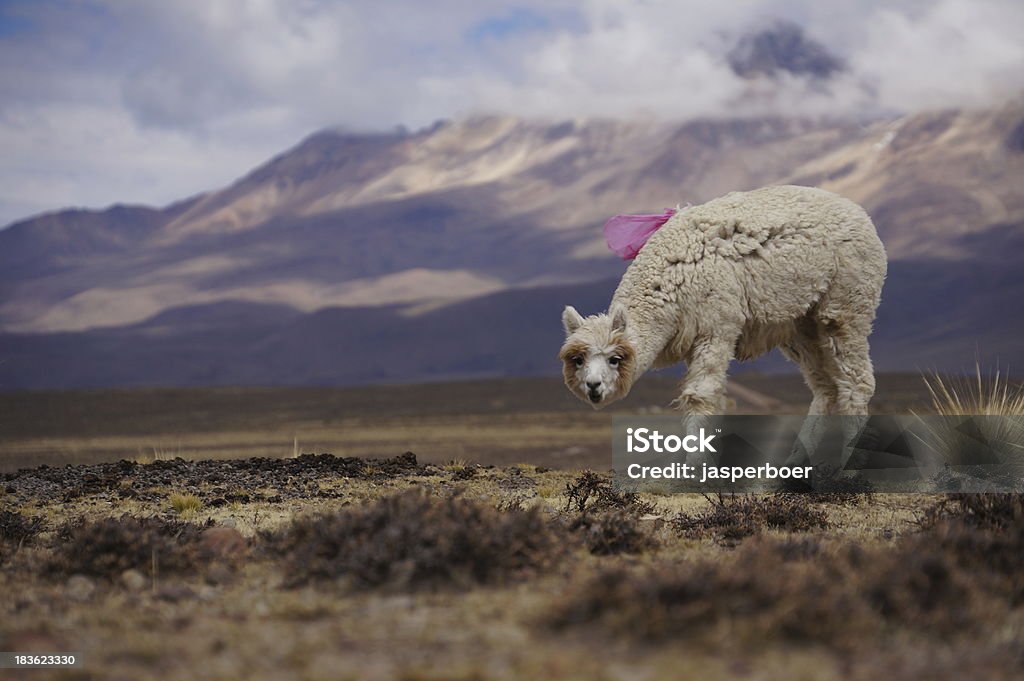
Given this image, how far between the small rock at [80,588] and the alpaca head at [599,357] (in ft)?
14.4

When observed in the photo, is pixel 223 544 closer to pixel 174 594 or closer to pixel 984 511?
pixel 174 594

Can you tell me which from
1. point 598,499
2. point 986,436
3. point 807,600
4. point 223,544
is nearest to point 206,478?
point 598,499

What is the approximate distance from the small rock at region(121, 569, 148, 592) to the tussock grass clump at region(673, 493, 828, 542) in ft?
11.2

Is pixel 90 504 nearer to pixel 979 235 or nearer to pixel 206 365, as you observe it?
pixel 206 365

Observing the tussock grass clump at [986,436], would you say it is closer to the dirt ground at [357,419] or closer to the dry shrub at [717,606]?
the dry shrub at [717,606]

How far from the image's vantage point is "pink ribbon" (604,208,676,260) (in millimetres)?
11461

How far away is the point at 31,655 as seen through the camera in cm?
446

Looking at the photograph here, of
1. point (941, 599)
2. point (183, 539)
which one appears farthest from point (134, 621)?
point (941, 599)

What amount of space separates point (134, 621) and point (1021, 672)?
3.56 m

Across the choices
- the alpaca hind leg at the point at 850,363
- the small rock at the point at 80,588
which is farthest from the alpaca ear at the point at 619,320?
the small rock at the point at 80,588

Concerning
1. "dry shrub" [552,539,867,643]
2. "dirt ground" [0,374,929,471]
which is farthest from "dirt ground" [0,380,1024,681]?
"dirt ground" [0,374,929,471]

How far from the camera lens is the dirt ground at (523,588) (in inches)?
168

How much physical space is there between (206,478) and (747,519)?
5794mm

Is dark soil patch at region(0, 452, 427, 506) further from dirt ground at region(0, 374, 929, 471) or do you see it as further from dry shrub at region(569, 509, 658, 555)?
dry shrub at region(569, 509, 658, 555)
